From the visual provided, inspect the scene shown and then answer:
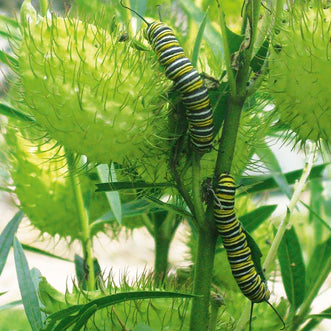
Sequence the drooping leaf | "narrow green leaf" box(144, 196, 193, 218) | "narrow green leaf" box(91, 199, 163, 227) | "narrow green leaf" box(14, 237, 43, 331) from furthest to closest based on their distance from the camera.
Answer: "narrow green leaf" box(91, 199, 163, 227) → the drooping leaf → "narrow green leaf" box(14, 237, 43, 331) → "narrow green leaf" box(144, 196, 193, 218)

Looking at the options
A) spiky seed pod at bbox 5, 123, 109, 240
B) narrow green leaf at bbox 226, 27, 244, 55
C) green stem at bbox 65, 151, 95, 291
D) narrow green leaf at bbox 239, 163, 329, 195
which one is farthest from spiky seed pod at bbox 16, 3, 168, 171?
narrow green leaf at bbox 239, 163, 329, 195

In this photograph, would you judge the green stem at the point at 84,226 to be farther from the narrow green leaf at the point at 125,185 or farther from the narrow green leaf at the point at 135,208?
→ the narrow green leaf at the point at 125,185

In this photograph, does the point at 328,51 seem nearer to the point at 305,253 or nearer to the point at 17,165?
the point at 17,165

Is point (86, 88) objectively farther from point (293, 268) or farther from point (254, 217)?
point (293, 268)

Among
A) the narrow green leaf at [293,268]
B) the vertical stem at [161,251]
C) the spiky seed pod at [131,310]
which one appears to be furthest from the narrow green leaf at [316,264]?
the spiky seed pod at [131,310]

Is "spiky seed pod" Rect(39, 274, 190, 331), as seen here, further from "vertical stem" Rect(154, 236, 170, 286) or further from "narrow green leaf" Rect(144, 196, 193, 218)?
"vertical stem" Rect(154, 236, 170, 286)

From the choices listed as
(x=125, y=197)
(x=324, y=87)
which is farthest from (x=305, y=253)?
(x=324, y=87)
